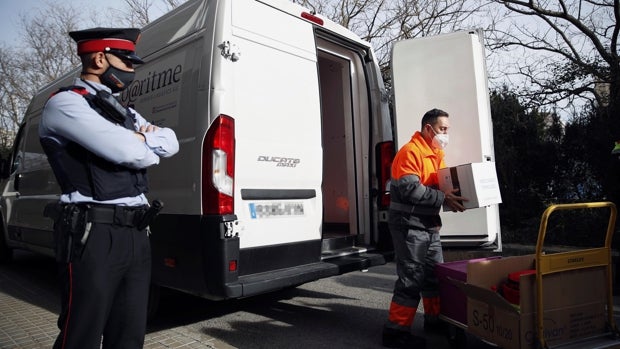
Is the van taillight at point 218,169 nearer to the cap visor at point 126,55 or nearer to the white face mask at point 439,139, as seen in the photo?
the cap visor at point 126,55

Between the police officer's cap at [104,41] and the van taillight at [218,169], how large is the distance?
1.06m

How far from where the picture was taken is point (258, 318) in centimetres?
451

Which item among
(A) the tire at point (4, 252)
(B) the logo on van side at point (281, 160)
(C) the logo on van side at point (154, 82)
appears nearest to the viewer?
(B) the logo on van side at point (281, 160)

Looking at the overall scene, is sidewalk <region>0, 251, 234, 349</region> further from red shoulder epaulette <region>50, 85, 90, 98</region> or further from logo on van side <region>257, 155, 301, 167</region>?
red shoulder epaulette <region>50, 85, 90, 98</region>

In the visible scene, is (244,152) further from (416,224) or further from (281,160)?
(416,224)

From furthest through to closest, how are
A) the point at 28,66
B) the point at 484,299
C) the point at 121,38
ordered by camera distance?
1. the point at 28,66
2. the point at 484,299
3. the point at 121,38

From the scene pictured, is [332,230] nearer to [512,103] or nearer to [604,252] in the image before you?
[604,252]

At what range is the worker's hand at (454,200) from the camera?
3449 millimetres

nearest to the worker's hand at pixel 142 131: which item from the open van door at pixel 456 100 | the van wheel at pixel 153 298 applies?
the van wheel at pixel 153 298

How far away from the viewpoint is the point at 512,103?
8852mm

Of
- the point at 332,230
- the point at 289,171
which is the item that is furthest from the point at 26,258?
the point at 289,171

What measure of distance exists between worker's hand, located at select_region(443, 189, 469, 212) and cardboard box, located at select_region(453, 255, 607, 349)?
51 centimetres

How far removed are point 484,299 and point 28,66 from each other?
26227mm

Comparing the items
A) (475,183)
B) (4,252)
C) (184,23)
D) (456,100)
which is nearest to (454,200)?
(475,183)
